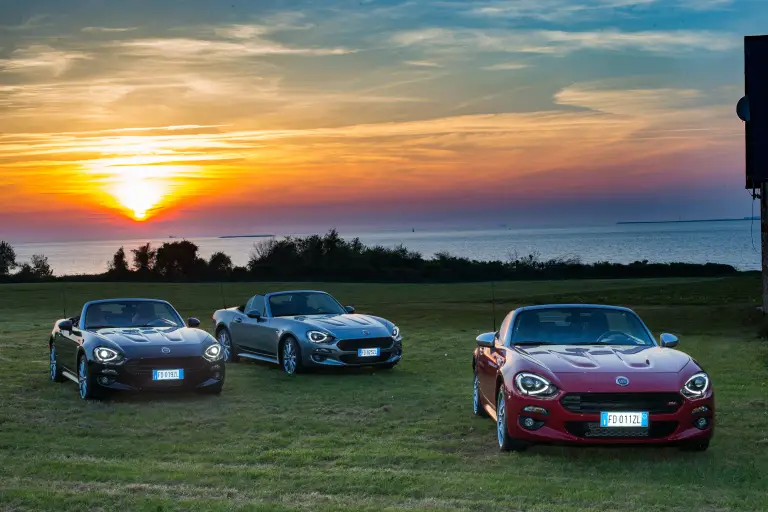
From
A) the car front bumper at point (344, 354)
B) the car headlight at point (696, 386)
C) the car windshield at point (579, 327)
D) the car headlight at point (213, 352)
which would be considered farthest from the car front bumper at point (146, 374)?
the car headlight at point (696, 386)

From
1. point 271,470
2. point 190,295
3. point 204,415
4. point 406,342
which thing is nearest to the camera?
point 271,470

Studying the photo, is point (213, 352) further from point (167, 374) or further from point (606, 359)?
point (606, 359)

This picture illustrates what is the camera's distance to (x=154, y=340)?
14766 mm

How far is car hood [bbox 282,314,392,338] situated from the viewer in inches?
682

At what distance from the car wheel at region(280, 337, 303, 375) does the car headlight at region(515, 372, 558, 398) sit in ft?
25.8

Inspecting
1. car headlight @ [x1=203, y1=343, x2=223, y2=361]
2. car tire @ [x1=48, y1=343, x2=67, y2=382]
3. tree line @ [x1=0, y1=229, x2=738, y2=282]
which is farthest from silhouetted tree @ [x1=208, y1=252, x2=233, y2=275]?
car headlight @ [x1=203, y1=343, x2=223, y2=361]

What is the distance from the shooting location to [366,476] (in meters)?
8.88

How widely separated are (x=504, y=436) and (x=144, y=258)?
56.6 m

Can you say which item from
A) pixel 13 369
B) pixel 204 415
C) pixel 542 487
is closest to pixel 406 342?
pixel 13 369

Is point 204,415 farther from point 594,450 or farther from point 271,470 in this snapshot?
point 594,450

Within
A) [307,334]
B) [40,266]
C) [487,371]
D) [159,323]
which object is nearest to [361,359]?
[307,334]

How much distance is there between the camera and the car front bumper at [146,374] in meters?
14.2

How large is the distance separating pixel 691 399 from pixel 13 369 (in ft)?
42.6

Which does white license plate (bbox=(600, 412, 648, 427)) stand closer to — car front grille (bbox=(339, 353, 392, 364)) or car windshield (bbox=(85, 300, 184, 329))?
car front grille (bbox=(339, 353, 392, 364))
